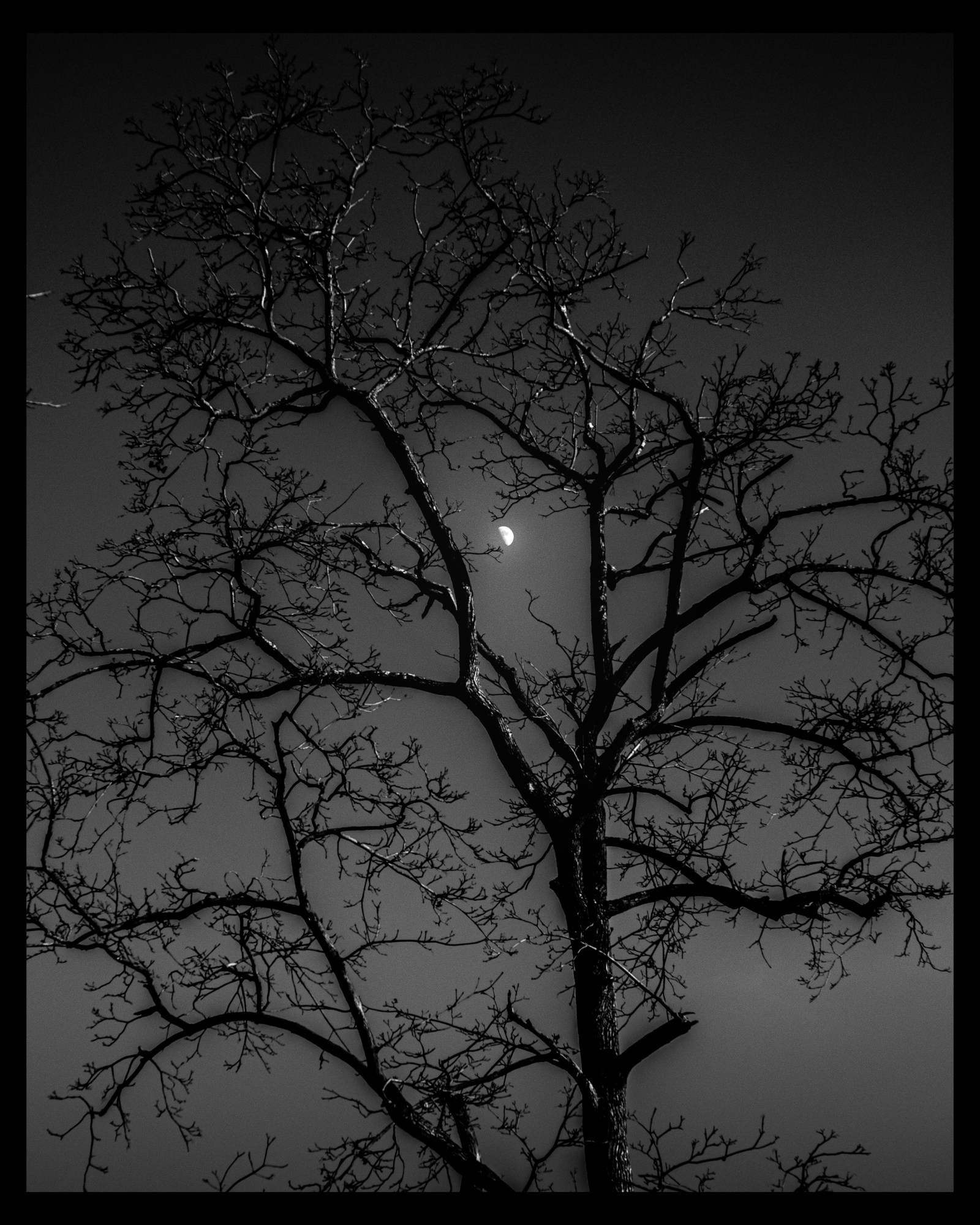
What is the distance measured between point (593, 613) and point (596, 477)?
104 centimetres

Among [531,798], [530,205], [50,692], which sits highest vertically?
[530,205]

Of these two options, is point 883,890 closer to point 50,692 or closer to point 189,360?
point 50,692

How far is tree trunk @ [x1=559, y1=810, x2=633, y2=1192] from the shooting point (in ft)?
17.7

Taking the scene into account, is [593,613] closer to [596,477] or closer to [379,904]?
[596,477]

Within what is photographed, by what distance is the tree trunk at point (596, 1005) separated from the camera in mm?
5387

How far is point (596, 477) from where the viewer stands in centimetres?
671

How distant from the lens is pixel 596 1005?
19.0 ft

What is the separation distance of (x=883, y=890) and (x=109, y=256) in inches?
248

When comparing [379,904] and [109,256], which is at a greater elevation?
[109,256]
